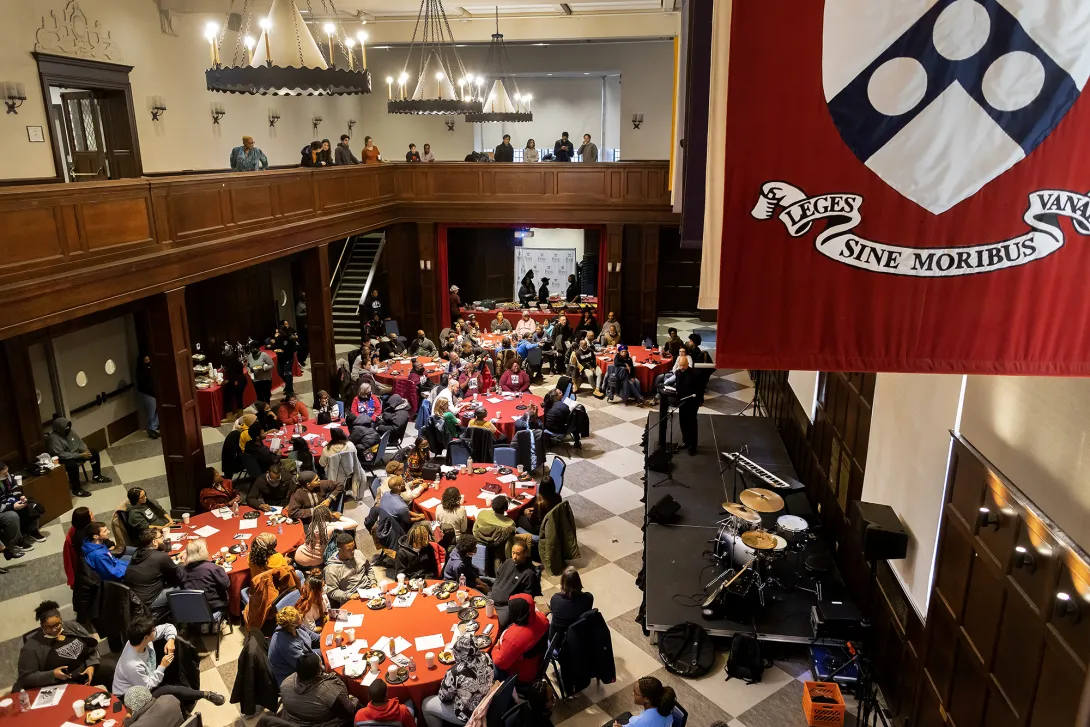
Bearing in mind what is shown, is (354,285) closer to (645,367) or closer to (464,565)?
(645,367)

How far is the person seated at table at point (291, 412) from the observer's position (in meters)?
12.1

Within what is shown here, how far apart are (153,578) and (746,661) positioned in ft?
19.8

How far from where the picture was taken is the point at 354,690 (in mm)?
6258

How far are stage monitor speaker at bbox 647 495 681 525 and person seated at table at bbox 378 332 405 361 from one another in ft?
26.9

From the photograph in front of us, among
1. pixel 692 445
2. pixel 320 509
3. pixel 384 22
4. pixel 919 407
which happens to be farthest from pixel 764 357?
pixel 384 22

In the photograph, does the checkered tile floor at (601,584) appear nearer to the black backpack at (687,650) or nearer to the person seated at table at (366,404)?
the black backpack at (687,650)

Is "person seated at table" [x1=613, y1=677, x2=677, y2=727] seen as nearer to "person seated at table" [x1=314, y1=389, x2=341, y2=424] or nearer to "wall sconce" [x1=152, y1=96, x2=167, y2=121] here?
"person seated at table" [x1=314, y1=389, x2=341, y2=424]

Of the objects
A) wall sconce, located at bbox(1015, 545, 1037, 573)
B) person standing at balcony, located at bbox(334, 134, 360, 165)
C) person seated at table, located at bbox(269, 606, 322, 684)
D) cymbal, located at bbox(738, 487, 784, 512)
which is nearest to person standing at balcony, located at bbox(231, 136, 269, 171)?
person standing at balcony, located at bbox(334, 134, 360, 165)

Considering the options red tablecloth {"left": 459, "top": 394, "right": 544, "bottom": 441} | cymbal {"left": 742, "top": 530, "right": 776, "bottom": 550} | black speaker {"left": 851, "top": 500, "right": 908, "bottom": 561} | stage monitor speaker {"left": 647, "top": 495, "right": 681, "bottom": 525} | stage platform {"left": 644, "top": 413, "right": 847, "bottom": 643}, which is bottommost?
stage platform {"left": 644, "top": 413, "right": 847, "bottom": 643}

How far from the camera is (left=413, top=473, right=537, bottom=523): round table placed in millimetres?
9297

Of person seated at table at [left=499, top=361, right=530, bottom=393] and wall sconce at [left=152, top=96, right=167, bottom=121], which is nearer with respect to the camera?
person seated at table at [left=499, top=361, right=530, bottom=393]

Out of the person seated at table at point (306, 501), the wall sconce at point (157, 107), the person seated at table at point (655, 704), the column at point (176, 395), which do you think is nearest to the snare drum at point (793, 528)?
the person seated at table at point (655, 704)

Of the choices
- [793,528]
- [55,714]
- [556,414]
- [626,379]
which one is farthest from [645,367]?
[55,714]

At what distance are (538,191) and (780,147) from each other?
611 inches
